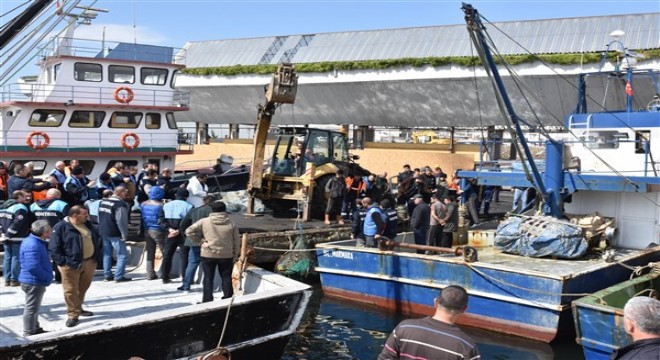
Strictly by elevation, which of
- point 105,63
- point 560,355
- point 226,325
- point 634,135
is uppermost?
point 105,63

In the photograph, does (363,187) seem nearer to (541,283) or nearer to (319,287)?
(319,287)

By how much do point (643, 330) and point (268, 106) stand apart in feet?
41.7

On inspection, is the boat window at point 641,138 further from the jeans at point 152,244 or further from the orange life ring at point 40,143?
the orange life ring at point 40,143

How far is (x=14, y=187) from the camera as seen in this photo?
11758mm

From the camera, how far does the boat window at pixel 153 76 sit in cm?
1994

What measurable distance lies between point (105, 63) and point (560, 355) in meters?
14.3

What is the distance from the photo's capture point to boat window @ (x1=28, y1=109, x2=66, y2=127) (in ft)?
59.9

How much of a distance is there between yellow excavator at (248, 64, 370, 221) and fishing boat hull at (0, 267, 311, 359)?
670 centimetres

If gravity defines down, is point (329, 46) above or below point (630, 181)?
above

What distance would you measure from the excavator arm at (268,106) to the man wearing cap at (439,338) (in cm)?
1135

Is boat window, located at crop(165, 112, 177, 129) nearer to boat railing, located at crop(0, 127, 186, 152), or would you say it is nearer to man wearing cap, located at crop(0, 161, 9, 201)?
boat railing, located at crop(0, 127, 186, 152)

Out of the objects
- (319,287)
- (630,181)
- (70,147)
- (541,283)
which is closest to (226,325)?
(541,283)

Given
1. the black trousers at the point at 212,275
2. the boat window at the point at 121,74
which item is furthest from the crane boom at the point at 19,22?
the boat window at the point at 121,74

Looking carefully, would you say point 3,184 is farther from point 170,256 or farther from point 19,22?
point 170,256
